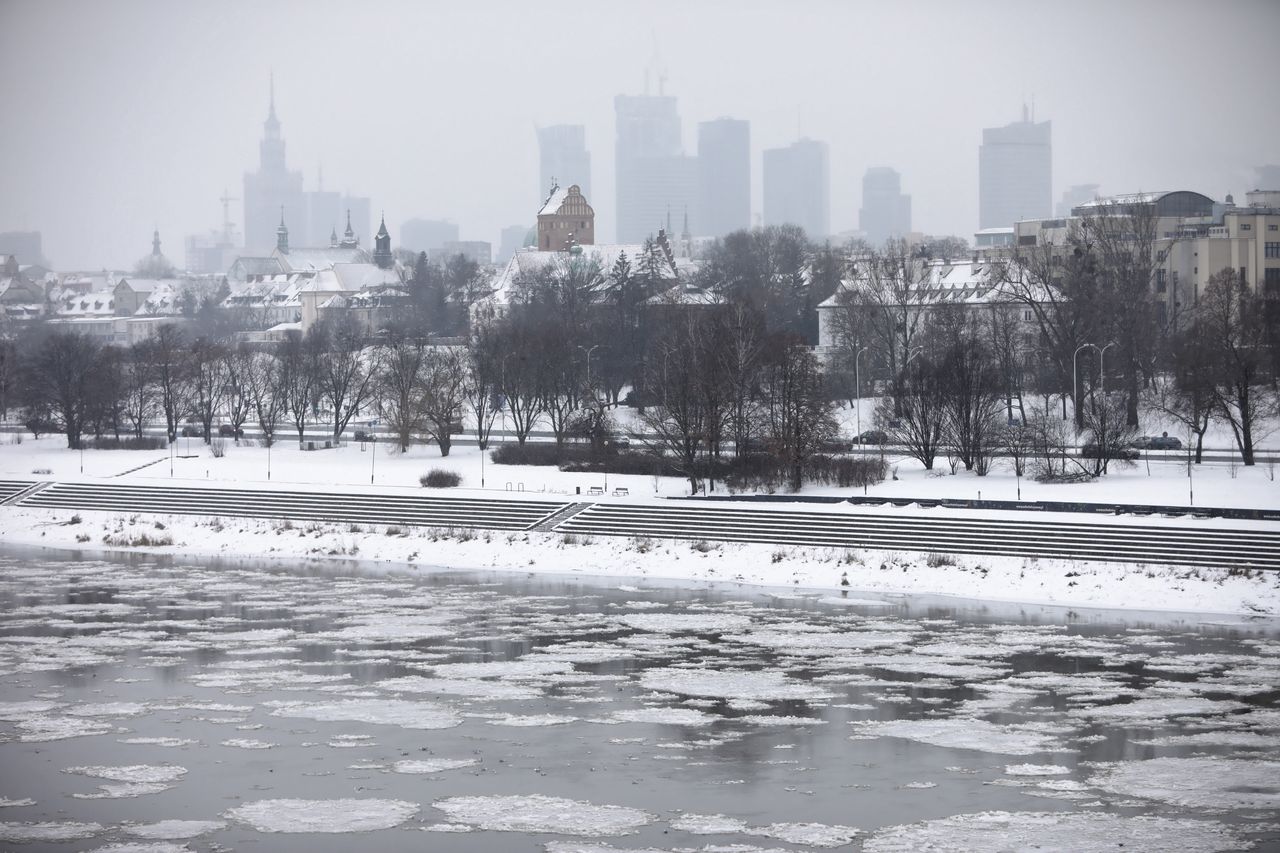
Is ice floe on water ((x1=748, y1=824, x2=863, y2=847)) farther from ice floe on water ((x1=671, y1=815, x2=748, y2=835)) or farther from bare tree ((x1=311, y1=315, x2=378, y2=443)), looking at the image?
bare tree ((x1=311, y1=315, x2=378, y2=443))

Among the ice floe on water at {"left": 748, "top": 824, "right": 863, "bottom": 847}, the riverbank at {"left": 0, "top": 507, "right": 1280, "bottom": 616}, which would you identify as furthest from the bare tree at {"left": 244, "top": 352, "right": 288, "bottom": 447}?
the ice floe on water at {"left": 748, "top": 824, "right": 863, "bottom": 847}

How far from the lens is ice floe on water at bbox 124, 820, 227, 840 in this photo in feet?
57.3

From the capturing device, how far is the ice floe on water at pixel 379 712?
77.2ft

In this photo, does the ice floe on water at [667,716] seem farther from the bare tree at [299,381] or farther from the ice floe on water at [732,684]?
the bare tree at [299,381]

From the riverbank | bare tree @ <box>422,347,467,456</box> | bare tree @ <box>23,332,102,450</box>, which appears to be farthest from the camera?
bare tree @ <box>23,332,102,450</box>

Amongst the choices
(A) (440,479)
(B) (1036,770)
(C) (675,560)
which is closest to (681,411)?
(A) (440,479)

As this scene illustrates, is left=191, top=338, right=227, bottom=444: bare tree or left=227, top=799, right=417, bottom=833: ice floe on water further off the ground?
left=191, top=338, right=227, bottom=444: bare tree

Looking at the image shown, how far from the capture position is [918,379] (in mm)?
56188

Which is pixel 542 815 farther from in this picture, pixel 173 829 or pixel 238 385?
pixel 238 385

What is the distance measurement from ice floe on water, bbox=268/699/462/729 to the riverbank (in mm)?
14949

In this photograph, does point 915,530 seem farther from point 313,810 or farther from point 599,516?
point 313,810

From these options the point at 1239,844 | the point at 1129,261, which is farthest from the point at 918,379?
the point at 1239,844

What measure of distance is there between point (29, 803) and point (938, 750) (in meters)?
11.9

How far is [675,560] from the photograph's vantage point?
41.9m
